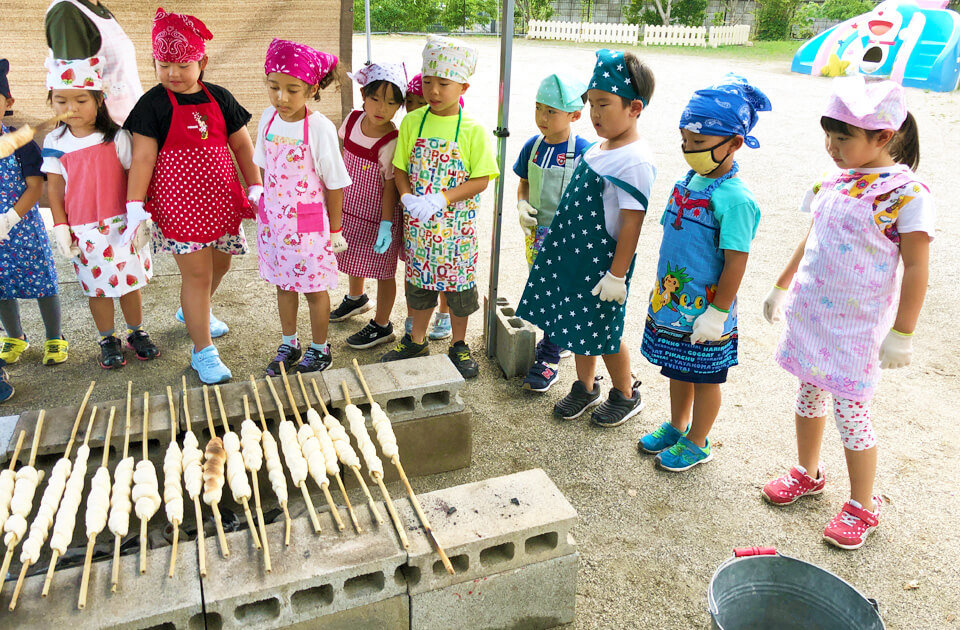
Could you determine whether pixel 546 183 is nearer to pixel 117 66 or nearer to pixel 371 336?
pixel 371 336

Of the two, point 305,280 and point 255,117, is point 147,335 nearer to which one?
point 305,280

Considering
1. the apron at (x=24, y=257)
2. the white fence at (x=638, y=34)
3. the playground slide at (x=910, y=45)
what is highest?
the white fence at (x=638, y=34)

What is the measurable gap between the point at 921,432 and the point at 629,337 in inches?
64.7

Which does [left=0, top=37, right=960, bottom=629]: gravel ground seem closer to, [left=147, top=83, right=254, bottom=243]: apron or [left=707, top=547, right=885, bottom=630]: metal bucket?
[left=707, top=547, right=885, bottom=630]: metal bucket

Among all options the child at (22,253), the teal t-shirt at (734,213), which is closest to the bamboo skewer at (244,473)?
the child at (22,253)

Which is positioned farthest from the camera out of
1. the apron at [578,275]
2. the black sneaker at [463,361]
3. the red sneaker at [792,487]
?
the black sneaker at [463,361]

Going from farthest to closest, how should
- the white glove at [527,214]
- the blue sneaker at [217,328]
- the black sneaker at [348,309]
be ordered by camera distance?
the black sneaker at [348,309], the blue sneaker at [217,328], the white glove at [527,214]

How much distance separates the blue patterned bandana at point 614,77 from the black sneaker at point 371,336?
6.71ft

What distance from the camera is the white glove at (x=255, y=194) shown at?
3631mm

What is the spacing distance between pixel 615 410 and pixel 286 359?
179cm

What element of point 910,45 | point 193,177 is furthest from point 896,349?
point 910,45

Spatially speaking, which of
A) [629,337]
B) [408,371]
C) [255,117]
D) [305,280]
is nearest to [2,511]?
[408,371]

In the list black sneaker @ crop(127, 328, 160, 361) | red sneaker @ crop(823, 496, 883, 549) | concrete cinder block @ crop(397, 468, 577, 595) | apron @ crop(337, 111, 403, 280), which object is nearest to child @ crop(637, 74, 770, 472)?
red sneaker @ crop(823, 496, 883, 549)

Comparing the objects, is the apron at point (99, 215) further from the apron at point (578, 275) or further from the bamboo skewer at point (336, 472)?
the apron at point (578, 275)
